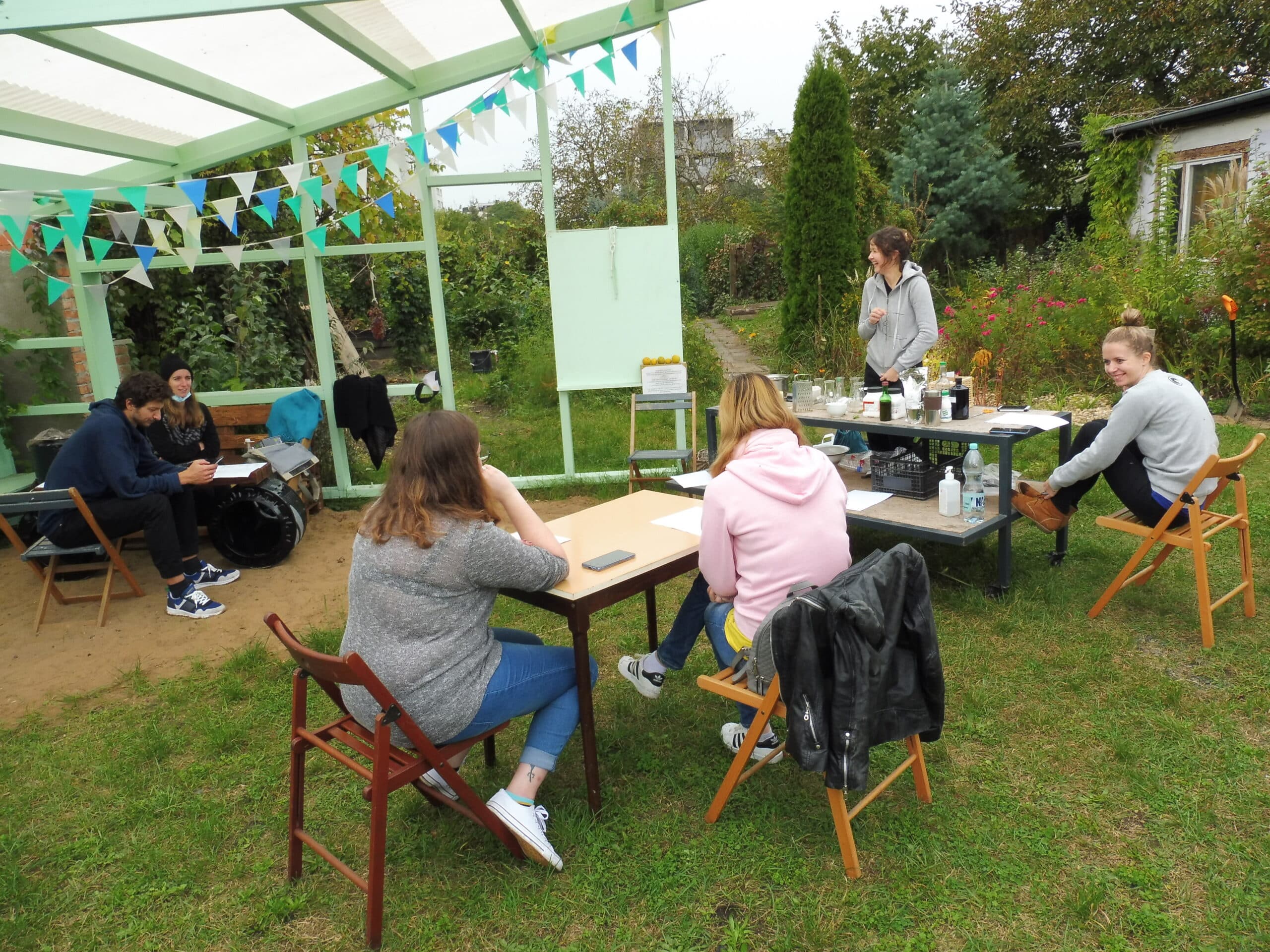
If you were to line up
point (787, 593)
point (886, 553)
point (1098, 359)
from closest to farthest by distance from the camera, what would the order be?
point (886, 553), point (787, 593), point (1098, 359)

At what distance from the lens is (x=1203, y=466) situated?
3.50m

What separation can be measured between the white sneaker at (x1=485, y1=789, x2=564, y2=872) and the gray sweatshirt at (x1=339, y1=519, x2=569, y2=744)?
287mm

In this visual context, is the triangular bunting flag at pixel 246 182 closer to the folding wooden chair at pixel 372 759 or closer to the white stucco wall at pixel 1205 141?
the folding wooden chair at pixel 372 759

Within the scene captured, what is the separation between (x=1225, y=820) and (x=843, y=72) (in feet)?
66.4

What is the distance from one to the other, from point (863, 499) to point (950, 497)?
477mm

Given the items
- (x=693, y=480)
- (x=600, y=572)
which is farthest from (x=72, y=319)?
(x=600, y=572)

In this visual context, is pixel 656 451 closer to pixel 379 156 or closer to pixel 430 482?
pixel 379 156

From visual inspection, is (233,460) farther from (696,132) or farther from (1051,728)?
(696,132)

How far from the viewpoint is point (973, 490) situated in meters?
4.06

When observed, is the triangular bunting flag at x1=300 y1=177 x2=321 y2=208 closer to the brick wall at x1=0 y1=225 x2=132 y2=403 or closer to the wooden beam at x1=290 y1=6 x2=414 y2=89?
the wooden beam at x1=290 y1=6 x2=414 y2=89

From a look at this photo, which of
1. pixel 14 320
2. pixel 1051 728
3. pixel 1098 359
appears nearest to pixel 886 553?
pixel 1051 728

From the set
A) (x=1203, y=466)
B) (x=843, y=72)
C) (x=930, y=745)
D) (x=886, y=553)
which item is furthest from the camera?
(x=843, y=72)

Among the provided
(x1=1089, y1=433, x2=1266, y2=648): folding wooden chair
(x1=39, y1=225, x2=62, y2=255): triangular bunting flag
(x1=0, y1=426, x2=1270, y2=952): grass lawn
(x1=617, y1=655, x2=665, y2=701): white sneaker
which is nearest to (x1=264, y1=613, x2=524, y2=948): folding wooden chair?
(x1=0, y1=426, x2=1270, y2=952): grass lawn

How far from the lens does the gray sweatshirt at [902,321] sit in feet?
16.0
